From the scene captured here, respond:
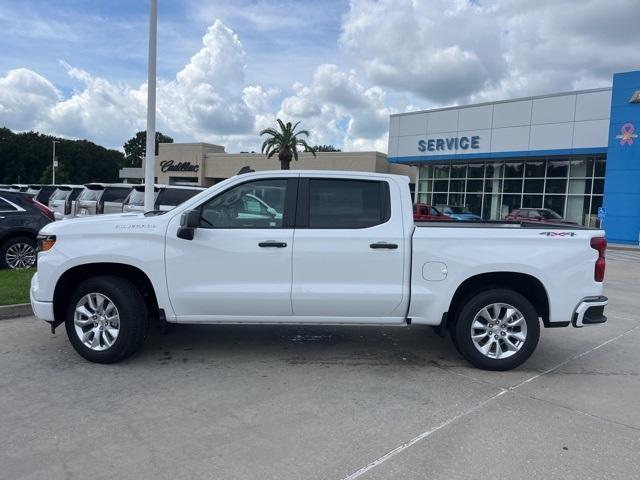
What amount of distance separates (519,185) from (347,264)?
30629 millimetres

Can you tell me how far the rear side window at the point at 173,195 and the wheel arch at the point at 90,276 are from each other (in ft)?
23.0

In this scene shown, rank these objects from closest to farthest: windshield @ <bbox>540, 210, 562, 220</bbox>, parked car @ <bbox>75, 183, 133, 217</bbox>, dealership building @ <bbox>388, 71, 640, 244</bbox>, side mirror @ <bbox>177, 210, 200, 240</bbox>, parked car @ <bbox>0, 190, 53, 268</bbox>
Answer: side mirror @ <bbox>177, 210, 200, 240</bbox>
parked car @ <bbox>0, 190, 53, 268</bbox>
parked car @ <bbox>75, 183, 133, 217</bbox>
windshield @ <bbox>540, 210, 562, 220</bbox>
dealership building @ <bbox>388, 71, 640, 244</bbox>

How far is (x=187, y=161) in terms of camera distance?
2522 inches

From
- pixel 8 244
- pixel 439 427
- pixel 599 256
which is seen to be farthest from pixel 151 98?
pixel 439 427

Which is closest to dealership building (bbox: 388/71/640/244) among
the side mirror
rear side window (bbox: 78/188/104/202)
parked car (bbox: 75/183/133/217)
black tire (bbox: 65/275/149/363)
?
parked car (bbox: 75/183/133/217)

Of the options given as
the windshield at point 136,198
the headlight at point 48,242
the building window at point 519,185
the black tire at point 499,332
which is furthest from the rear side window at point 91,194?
the building window at point 519,185

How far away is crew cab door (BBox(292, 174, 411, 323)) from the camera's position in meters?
5.12

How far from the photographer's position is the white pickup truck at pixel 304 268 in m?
5.13

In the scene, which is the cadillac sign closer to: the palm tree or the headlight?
the palm tree

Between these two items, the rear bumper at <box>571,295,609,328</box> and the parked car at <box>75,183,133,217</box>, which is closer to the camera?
the rear bumper at <box>571,295,609,328</box>

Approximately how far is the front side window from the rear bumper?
2.98 metres

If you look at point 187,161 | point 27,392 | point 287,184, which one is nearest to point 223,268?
point 287,184

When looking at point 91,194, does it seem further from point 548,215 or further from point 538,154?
point 538,154

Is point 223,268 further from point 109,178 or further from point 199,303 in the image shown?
point 109,178
